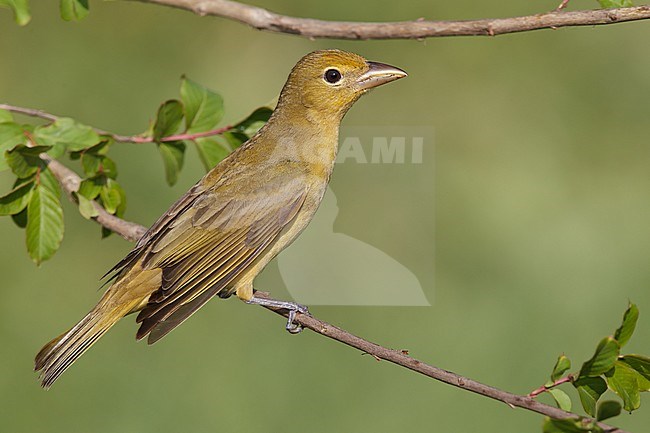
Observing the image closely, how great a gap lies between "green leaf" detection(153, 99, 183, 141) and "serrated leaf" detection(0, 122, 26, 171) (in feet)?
2.06

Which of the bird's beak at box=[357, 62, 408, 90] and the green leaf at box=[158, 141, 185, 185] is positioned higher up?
the bird's beak at box=[357, 62, 408, 90]

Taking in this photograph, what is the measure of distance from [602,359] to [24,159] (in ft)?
7.22

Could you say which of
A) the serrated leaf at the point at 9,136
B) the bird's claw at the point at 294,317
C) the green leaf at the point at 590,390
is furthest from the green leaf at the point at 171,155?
the green leaf at the point at 590,390

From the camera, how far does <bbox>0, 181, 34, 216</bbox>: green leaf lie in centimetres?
368

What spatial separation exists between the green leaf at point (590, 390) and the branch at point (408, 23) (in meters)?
1.16

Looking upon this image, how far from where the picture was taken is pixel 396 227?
7301 mm

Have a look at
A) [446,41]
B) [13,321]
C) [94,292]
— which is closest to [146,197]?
[94,292]

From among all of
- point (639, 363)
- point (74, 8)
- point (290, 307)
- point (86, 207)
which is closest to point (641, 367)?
point (639, 363)

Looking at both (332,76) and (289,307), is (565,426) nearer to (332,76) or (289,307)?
(289,307)

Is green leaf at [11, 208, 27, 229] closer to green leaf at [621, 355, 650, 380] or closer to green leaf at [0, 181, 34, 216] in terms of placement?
green leaf at [0, 181, 34, 216]

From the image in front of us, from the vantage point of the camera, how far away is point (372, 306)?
6.77m

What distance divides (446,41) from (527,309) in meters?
3.23

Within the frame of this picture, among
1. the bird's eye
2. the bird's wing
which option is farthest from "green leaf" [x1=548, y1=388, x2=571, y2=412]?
the bird's eye

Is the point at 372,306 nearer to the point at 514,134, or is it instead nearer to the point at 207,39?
the point at 514,134
